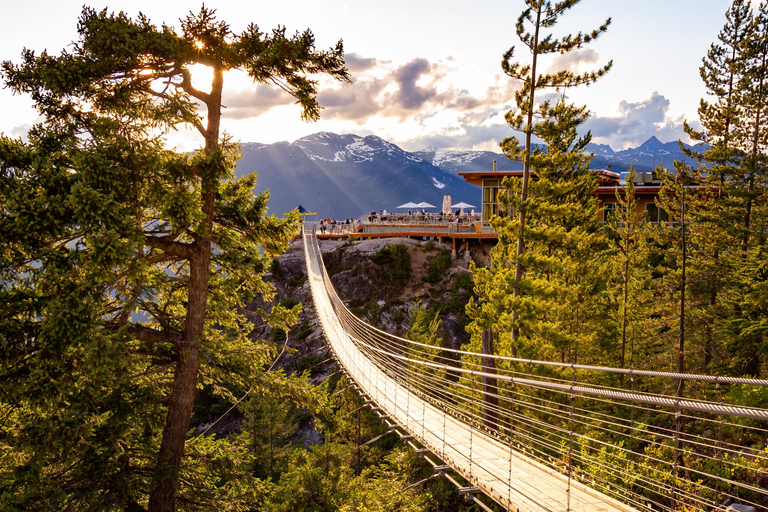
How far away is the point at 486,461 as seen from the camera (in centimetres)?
557

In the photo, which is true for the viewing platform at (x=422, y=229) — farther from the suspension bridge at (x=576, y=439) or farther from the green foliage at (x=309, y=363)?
the suspension bridge at (x=576, y=439)

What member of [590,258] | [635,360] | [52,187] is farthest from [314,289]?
[52,187]

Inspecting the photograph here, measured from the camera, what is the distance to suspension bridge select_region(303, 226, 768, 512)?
3.55 m

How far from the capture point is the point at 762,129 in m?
13.3

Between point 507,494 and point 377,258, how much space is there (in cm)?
1989

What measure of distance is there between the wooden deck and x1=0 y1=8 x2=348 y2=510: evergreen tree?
2770 mm

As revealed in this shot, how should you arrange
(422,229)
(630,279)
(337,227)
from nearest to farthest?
1. (630,279)
2. (422,229)
3. (337,227)

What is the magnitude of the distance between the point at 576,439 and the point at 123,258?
824cm

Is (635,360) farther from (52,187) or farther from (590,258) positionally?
(52,187)

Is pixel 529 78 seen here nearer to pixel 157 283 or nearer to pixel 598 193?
pixel 157 283

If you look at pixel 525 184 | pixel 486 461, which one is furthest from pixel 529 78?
pixel 486 461

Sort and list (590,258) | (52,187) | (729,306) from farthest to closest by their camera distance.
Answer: (590,258) < (729,306) < (52,187)

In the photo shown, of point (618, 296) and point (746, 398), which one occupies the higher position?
point (618, 296)

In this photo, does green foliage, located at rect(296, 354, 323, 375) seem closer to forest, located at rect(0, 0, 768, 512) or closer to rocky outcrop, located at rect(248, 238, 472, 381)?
rocky outcrop, located at rect(248, 238, 472, 381)
